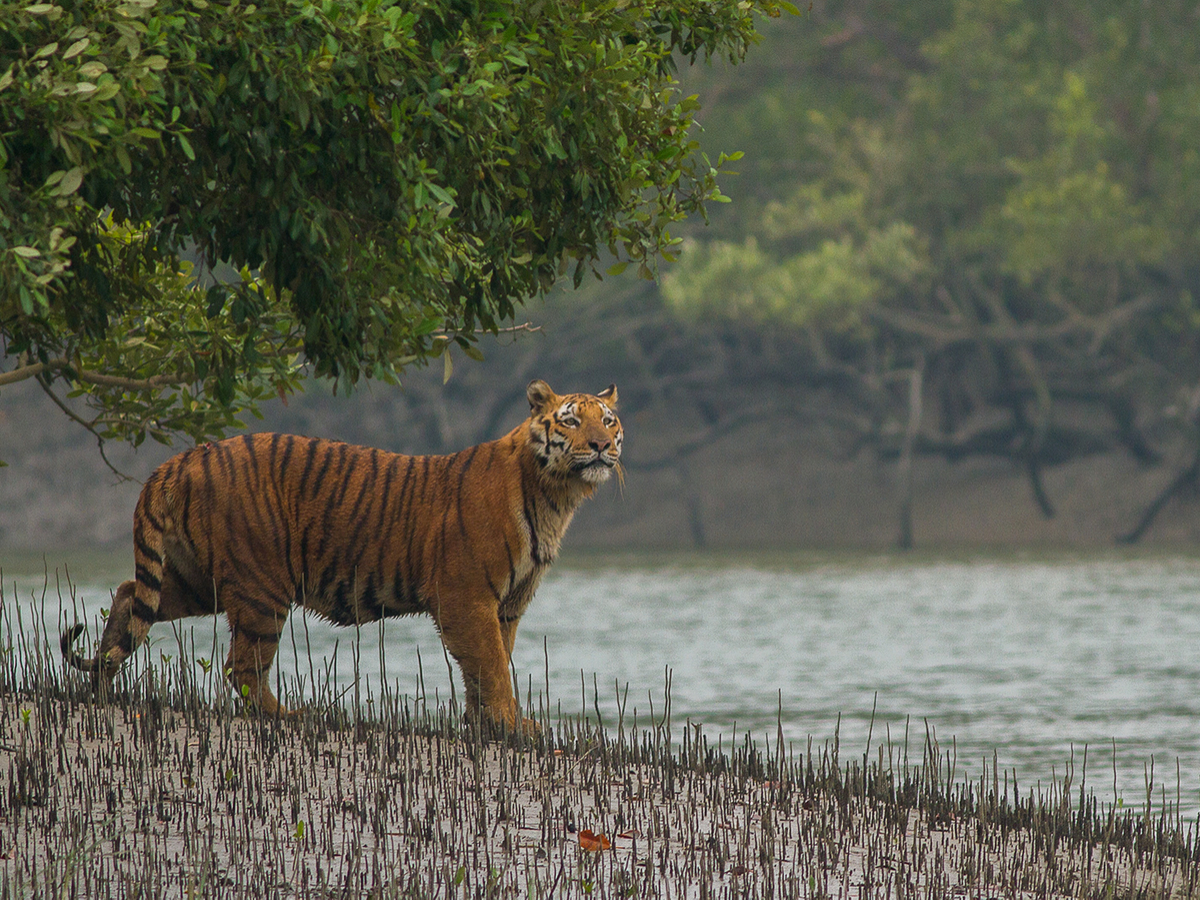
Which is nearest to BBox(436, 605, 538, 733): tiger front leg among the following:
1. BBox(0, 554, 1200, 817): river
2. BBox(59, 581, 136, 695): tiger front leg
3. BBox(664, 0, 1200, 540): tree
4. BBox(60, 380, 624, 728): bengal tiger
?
BBox(60, 380, 624, 728): bengal tiger

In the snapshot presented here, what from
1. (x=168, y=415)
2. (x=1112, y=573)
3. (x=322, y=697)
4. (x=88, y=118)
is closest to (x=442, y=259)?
(x=88, y=118)

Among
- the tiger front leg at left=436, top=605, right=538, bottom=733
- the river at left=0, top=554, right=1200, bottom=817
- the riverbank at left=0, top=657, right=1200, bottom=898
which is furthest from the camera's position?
the river at left=0, top=554, right=1200, bottom=817

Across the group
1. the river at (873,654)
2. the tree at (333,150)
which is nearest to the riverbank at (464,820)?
the river at (873,654)

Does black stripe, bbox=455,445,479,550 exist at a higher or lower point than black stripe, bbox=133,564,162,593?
higher

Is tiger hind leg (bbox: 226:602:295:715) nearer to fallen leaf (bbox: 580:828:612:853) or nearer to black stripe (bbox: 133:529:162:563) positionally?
black stripe (bbox: 133:529:162:563)

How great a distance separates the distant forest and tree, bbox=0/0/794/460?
2916 cm

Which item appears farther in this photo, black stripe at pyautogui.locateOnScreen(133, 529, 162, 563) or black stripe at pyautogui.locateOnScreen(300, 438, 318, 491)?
black stripe at pyautogui.locateOnScreen(300, 438, 318, 491)

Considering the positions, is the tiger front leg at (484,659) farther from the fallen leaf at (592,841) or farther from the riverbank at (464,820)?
the fallen leaf at (592,841)

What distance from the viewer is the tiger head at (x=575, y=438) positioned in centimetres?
898

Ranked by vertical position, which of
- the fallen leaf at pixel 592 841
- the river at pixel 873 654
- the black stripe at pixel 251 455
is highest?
the black stripe at pixel 251 455

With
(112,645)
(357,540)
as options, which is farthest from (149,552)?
(357,540)

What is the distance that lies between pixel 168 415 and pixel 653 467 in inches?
1242

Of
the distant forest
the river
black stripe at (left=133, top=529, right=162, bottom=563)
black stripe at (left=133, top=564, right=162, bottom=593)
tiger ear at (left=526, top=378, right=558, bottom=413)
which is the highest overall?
the distant forest

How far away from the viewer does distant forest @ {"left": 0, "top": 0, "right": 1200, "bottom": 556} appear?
36.7 meters
